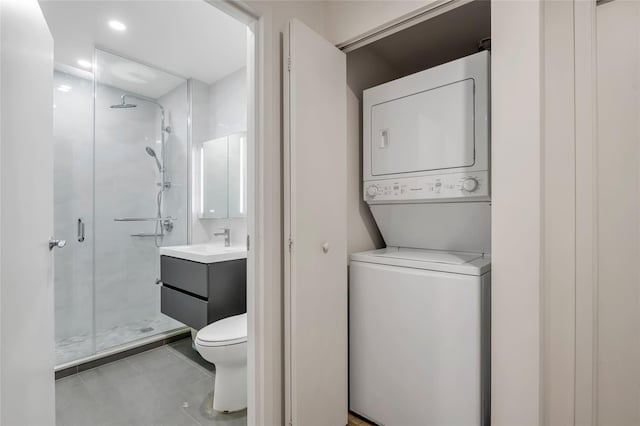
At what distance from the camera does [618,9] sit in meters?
1.28

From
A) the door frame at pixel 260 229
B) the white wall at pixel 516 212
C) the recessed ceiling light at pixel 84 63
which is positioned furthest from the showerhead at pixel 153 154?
the white wall at pixel 516 212

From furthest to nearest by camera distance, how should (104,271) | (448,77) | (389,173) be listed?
(104,271) → (389,173) → (448,77)

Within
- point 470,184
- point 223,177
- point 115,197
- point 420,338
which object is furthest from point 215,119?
point 420,338

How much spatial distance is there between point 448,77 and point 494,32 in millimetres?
309

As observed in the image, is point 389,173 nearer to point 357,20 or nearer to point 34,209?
point 357,20

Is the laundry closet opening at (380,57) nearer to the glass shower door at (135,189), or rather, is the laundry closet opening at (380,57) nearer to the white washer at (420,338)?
the white washer at (420,338)

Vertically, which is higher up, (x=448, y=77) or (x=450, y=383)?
(x=448, y=77)

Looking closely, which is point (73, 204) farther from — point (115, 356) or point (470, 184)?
point (470, 184)

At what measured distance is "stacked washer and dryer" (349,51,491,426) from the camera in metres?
1.41

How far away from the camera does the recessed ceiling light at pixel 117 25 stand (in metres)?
2.15

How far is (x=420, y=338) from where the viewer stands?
1521 mm

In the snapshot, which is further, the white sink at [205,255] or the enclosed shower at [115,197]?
the enclosed shower at [115,197]

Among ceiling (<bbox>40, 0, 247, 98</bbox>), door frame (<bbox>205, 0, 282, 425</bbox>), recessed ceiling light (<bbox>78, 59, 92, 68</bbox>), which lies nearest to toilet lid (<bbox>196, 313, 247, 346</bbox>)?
door frame (<bbox>205, 0, 282, 425</bbox>)

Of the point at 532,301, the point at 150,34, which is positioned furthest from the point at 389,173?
the point at 150,34
